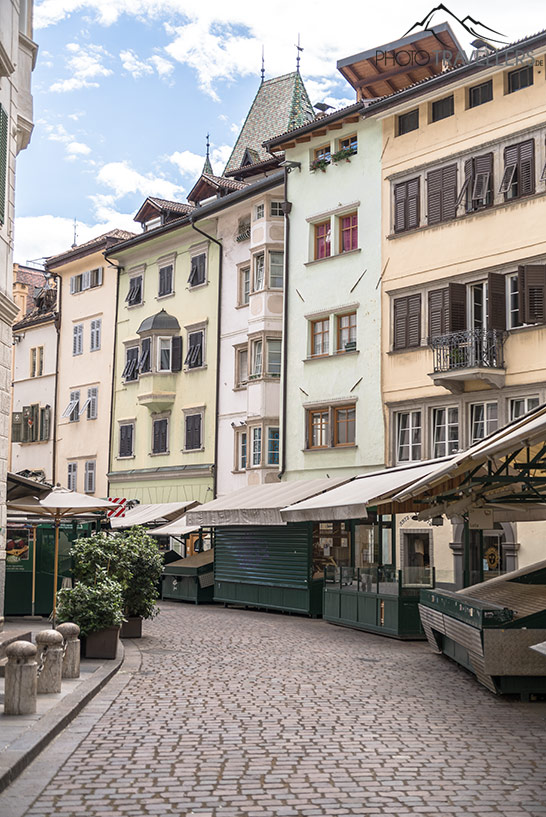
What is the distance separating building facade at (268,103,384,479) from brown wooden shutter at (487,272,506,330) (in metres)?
4.70

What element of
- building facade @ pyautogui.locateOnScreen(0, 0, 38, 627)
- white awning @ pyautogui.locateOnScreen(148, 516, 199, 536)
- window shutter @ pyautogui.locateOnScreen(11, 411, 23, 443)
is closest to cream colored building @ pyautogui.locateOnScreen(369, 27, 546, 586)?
white awning @ pyautogui.locateOnScreen(148, 516, 199, 536)

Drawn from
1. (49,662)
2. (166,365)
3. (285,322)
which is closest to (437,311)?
(285,322)

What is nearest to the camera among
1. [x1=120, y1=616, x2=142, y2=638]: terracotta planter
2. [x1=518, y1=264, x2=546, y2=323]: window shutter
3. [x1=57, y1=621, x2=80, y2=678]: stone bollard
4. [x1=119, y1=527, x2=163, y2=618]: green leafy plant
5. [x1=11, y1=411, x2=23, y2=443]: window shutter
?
[x1=57, y1=621, x2=80, y2=678]: stone bollard

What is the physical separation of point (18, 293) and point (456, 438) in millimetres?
33166

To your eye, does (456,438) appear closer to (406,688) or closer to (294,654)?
(294,654)

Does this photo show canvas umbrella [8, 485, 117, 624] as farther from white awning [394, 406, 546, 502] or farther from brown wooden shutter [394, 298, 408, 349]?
brown wooden shutter [394, 298, 408, 349]

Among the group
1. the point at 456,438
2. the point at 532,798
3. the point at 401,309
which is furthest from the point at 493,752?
the point at 401,309

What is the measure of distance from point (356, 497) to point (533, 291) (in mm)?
7887

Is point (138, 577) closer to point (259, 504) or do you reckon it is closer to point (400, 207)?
point (259, 504)

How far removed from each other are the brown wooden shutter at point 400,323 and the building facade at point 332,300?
836 millimetres

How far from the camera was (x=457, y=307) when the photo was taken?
90.7ft

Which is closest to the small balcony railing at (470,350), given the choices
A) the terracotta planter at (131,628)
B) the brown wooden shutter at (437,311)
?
the brown wooden shutter at (437,311)

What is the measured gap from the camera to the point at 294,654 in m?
16.8

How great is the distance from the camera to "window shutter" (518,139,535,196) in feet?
87.4
